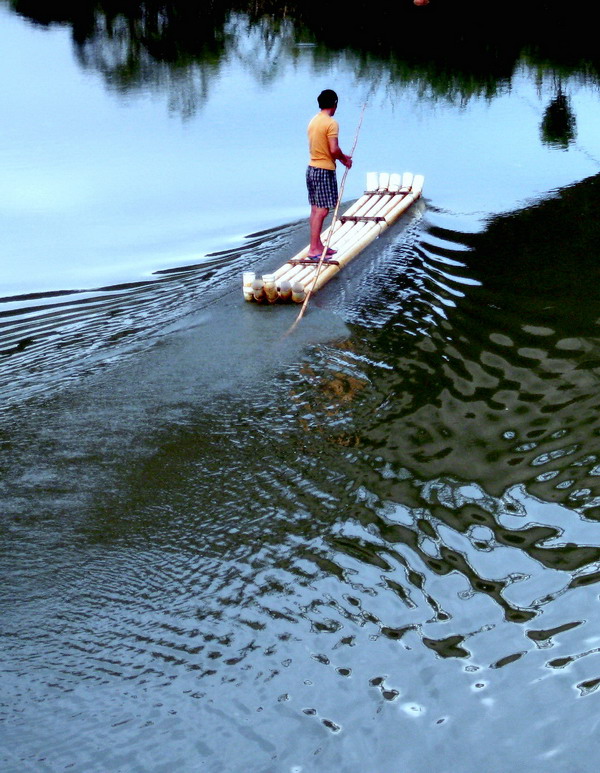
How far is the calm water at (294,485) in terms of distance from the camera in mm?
3264

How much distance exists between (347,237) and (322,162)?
0.89 m

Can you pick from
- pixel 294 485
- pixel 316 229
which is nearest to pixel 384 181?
pixel 316 229

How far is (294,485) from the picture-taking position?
4.59 m

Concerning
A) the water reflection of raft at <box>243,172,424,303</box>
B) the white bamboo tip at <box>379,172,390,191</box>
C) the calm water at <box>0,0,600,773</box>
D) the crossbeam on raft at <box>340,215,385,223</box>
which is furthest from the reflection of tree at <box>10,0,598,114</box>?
the crossbeam on raft at <box>340,215,385,223</box>

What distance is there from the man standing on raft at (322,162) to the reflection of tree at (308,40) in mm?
5492

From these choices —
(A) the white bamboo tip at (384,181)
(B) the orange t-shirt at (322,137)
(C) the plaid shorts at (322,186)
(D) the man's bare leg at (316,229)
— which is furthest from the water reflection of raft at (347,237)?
(B) the orange t-shirt at (322,137)

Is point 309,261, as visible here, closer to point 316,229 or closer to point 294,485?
point 316,229

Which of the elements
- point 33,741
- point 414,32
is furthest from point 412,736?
point 414,32

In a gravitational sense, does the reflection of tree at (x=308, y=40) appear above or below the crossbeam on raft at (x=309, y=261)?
above

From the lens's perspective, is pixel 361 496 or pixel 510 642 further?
pixel 361 496

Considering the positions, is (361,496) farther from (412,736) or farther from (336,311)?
(336,311)

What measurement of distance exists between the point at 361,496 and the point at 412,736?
1.46 meters

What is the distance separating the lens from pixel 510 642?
3.57 meters

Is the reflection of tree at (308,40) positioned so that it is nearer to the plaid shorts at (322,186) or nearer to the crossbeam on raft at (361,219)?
the crossbeam on raft at (361,219)
